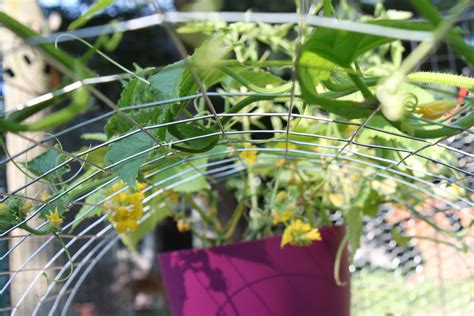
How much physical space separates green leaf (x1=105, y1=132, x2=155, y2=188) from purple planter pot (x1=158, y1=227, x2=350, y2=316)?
0.53 feet

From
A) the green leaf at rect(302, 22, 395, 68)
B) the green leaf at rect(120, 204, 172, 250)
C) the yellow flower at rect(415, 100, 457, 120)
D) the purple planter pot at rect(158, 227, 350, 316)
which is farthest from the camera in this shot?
the green leaf at rect(120, 204, 172, 250)

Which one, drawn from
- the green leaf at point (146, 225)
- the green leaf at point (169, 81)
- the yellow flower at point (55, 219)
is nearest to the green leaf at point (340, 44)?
the green leaf at point (169, 81)

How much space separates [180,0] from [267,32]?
19.6 inches

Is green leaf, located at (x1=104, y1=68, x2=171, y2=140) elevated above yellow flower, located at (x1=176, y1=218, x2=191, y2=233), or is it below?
below

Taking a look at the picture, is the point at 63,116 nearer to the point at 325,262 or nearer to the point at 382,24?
the point at 382,24

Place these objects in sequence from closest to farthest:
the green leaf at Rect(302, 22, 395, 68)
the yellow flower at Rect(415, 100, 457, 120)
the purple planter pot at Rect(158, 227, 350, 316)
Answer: the green leaf at Rect(302, 22, 395, 68)
the yellow flower at Rect(415, 100, 457, 120)
the purple planter pot at Rect(158, 227, 350, 316)

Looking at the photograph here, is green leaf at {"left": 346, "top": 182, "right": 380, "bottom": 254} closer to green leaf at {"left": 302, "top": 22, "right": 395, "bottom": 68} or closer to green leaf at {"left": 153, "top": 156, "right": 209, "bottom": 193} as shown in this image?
green leaf at {"left": 153, "top": 156, "right": 209, "bottom": 193}

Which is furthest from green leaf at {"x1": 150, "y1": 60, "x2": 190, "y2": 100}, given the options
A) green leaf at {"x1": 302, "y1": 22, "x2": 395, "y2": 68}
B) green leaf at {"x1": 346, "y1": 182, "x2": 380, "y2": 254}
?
green leaf at {"x1": 346, "y1": 182, "x2": 380, "y2": 254}

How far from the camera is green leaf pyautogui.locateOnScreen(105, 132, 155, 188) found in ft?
1.32

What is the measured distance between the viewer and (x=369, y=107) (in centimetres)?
32

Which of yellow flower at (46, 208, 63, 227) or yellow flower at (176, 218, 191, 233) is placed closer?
yellow flower at (46, 208, 63, 227)

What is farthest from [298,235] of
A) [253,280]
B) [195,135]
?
[195,135]

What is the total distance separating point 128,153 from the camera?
402mm

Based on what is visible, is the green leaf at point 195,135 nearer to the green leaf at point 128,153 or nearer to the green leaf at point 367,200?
the green leaf at point 128,153
